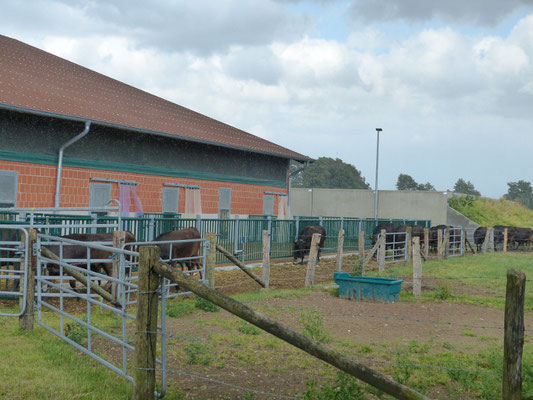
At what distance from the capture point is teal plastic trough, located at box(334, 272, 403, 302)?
12.8 metres

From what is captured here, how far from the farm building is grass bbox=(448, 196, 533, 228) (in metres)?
22.7

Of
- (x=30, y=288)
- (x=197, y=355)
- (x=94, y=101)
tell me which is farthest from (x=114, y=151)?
(x=197, y=355)

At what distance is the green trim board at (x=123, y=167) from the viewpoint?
18.4 metres

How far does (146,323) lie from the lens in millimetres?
5320

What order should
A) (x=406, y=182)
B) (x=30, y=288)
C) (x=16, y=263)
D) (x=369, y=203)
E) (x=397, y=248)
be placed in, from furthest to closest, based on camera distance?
(x=406, y=182) → (x=369, y=203) → (x=397, y=248) → (x=16, y=263) → (x=30, y=288)

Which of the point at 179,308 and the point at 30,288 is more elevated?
the point at 30,288

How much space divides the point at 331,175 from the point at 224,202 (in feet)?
Result: 196

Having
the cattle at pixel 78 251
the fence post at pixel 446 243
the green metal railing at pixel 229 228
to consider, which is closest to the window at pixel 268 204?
the green metal railing at pixel 229 228

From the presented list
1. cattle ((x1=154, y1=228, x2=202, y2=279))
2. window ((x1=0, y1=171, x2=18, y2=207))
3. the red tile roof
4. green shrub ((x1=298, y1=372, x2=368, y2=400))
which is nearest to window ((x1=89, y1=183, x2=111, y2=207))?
the red tile roof

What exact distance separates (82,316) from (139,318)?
4.99 m

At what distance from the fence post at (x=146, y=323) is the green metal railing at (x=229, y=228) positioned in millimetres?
6799

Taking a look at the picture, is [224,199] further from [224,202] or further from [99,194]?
[99,194]

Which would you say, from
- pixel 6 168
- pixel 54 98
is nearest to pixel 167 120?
pixel 54 98

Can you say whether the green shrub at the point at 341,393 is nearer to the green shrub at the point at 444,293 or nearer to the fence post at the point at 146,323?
the fence post at the point at 146,323
